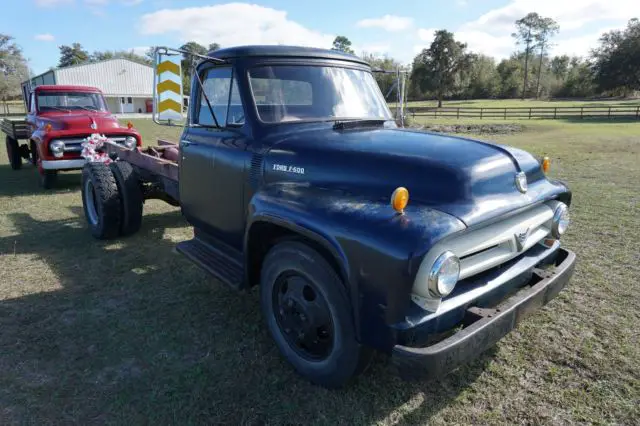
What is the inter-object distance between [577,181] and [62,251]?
9265 mm

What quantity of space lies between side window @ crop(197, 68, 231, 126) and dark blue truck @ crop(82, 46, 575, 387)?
2cm

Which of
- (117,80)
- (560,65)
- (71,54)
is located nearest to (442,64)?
(117,80)

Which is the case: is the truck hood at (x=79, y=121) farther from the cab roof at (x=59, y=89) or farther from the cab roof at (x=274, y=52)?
the cab roof at (x=274, y=52)

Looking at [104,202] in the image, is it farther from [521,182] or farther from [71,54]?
[71,54]

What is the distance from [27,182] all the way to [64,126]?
195 cm

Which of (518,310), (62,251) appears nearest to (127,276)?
(62,251)

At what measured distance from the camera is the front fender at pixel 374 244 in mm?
2123

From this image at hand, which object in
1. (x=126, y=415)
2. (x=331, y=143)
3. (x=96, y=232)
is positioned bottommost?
(x=126, y=415)

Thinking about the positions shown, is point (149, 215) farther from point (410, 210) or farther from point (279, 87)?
point (410, 210)

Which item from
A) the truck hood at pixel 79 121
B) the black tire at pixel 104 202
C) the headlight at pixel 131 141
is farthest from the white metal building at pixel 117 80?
the black tire at pixel 104 202

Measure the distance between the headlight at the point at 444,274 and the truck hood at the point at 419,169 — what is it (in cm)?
25

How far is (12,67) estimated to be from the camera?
62.7 m

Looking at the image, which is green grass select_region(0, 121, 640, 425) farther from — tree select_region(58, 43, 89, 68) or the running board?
tree select_region(58, 43, 89, 68)

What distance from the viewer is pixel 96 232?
18.5 ft
